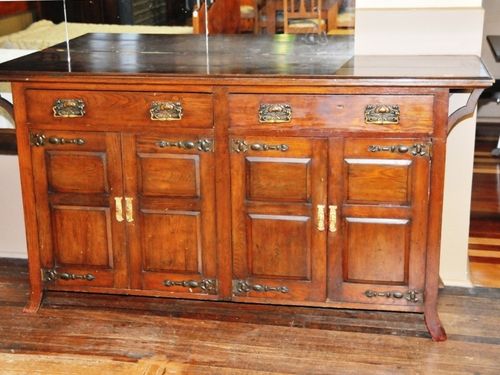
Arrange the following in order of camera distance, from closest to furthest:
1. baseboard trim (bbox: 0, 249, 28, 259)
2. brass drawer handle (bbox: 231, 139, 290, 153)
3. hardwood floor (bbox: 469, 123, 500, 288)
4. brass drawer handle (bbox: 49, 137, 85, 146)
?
brass drawer handle (bbox: 231, 139, 290, 153) < brass drawer handle (bbox: 49, 137, 85, 146) < hardwood floor (bbox: 469, 123, 500, 288) < baseboard trim (bbox: 0, 249, 28, 259)

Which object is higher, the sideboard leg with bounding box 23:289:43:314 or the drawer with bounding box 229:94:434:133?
the drawer with bounding box 229:94:434:133

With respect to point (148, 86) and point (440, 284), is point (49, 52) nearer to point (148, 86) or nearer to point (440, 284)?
point (148, 86)

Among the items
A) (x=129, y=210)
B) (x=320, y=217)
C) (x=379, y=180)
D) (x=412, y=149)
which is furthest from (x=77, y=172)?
(x=412, y=149)

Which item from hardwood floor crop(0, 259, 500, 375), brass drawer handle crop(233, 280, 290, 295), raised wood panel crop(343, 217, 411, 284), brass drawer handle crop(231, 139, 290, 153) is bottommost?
hardwood floor crop(0, 259, 500, 375)

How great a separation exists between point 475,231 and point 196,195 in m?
1.60

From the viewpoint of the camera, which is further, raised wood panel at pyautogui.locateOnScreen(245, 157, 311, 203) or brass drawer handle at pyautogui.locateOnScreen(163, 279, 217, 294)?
brass drawer handle at pyautogui.locateOnScreen(163, 279, 217, 294)

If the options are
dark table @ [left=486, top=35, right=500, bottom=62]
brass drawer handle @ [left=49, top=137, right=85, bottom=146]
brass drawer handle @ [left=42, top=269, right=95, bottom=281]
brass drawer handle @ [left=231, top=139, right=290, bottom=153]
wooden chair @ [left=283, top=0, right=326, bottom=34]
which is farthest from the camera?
dark table @ [left=486, top=35, right=500, bottom=62]

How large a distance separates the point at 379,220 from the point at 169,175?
75 cm

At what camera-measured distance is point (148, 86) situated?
269cm

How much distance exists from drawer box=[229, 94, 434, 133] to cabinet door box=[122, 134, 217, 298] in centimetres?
18

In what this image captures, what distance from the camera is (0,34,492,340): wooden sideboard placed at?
262cm

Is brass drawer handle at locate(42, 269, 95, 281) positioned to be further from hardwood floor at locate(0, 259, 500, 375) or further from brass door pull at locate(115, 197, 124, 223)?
brass door pull at locate(115, 197, 124, 223)

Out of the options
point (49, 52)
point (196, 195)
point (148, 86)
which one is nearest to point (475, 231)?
point (196, 195)

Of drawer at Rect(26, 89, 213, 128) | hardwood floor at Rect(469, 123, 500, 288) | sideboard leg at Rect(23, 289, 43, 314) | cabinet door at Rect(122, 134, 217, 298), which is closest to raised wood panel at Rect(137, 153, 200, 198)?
cabinet door at Rect(122, 134, 217, 298)
